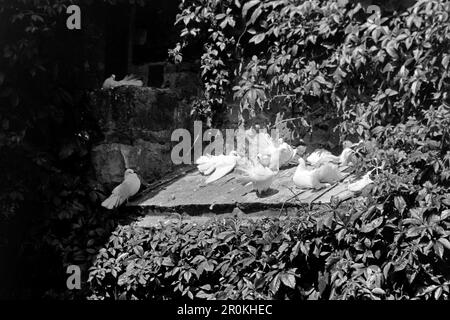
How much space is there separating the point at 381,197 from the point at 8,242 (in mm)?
2680

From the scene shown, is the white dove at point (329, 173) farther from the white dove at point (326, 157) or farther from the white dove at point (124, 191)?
the white dove at point (124, 191)

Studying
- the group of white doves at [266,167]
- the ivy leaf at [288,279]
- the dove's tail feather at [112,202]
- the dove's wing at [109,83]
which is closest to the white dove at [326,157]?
the group of white doves at [266,167]

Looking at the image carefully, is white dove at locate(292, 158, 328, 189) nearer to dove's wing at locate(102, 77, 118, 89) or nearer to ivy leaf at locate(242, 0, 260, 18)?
ivy leaf at locate(242, 0, 260, 18)

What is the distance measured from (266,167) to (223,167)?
52 cm

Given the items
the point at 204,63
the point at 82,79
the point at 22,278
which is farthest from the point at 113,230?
the point at 204,63

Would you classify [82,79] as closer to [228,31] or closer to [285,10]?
[228,31]

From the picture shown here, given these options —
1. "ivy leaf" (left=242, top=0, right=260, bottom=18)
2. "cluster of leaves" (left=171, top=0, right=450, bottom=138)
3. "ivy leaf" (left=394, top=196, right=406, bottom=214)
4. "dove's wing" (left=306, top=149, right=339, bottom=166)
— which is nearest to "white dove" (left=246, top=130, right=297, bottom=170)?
"dove's wing" (left=306, top=149, right=339, bottom=166)

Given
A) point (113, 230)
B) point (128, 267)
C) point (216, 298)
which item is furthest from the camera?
point (113, 230)

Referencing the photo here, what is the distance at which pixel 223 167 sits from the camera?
489cm

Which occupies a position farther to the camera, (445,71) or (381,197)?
(445,71)

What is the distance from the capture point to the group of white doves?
4.24 meters

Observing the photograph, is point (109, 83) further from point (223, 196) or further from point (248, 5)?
point (223, 196)

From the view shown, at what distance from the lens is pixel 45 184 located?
464 centimetres

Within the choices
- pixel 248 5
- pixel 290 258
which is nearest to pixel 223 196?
pixel 290 258
